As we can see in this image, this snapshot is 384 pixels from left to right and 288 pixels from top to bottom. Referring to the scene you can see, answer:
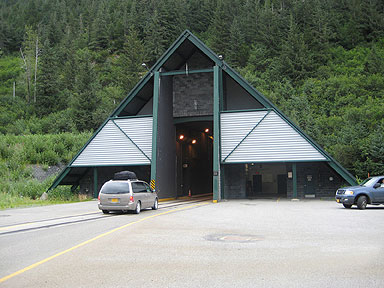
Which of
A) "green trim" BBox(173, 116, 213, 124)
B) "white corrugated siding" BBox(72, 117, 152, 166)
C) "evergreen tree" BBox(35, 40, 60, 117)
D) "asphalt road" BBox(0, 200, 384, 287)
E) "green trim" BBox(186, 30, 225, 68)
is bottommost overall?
"asphalt road" BBox(0, 200, 384, 287)

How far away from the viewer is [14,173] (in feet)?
121

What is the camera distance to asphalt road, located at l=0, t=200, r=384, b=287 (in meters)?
6.59

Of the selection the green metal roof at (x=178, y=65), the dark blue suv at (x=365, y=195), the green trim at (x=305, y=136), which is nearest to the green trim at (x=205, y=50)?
the green metal roof at (x=178, y=65)

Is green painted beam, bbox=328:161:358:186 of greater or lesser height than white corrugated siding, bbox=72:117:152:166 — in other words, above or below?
below

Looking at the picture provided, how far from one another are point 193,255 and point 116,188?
394 inches

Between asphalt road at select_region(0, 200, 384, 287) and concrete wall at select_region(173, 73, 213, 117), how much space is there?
66.9ft

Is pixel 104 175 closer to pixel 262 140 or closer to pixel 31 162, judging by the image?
pixel 31 162

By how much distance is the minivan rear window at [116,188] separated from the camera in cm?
1791

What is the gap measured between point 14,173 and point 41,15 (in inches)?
4231

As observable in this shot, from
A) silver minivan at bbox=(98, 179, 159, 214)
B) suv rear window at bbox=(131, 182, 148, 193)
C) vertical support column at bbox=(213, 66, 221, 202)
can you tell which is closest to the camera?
silver minivan at bbox=(98, 179, 159, 214)

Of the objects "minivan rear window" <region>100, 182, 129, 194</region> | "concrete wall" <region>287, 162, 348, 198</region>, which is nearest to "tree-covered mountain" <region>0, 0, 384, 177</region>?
"concrete wall" <region>287, 162, 348, 198</region>

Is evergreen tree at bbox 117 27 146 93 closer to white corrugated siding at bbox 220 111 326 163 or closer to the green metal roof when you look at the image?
the green metal roof

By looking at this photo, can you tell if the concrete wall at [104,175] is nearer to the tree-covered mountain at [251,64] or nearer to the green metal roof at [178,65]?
the green metal roof at [178,65]

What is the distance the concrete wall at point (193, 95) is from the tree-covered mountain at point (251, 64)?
14.1 m
